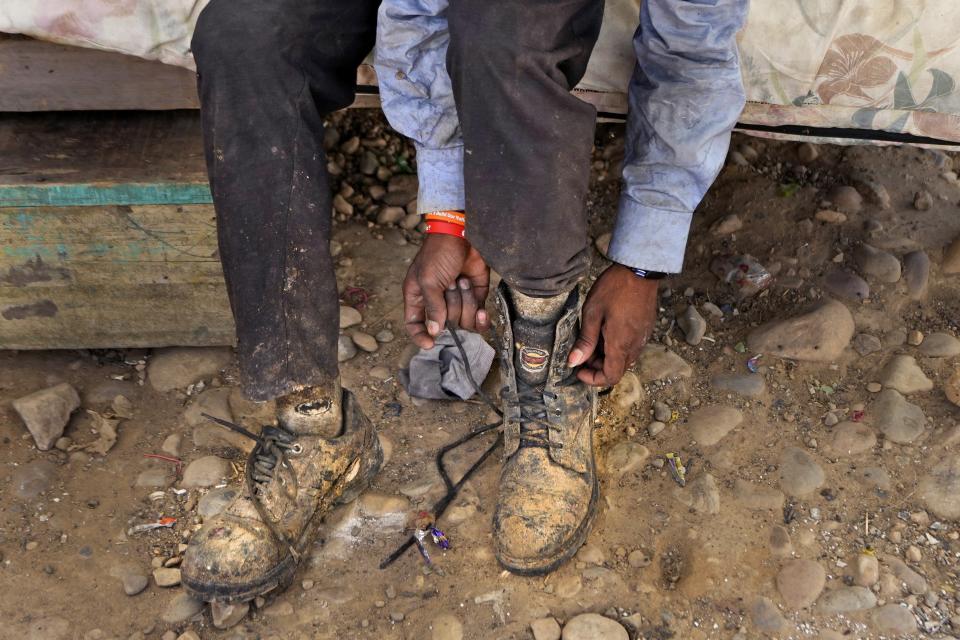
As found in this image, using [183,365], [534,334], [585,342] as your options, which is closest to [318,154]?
[534,334]

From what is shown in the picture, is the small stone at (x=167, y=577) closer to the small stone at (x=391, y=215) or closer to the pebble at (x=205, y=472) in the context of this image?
the pebble at (x=205, y=472)

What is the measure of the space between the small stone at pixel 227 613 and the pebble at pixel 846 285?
1.77 metres

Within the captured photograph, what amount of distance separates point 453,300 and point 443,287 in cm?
4

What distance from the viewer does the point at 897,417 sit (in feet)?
6.79

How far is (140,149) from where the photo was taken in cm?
215

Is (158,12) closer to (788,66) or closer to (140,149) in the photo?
(140,149)

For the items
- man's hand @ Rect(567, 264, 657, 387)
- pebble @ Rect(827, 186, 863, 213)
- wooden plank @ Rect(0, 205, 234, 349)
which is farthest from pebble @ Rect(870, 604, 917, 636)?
wooden plank @ Rect(0, 205, 234, 349)

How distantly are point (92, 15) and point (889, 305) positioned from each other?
7.21 ft

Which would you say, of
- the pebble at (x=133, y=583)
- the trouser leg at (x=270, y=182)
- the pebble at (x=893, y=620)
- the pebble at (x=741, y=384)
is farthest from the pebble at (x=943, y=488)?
the pebble at (x=133, y=583)

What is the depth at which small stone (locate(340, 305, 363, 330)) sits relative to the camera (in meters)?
2.42

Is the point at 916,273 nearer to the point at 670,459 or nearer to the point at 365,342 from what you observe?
the point at 670,459

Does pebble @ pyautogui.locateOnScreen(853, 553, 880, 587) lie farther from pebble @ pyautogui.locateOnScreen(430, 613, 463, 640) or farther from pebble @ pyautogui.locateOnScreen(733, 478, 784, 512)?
pebble @ pyautogui.locateOnScreen(430, 613, 463, 640)

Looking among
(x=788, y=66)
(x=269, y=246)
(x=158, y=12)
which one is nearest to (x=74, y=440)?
(x=269, y=246)

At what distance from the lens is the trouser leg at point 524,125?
57.5 inches
